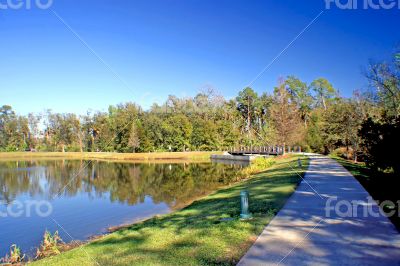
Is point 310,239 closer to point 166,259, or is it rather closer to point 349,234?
point 349,234

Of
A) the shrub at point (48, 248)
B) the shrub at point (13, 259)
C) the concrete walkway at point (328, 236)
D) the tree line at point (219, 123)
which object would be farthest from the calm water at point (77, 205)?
the tree line at point (219, 123)

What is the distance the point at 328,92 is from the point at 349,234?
298 feet

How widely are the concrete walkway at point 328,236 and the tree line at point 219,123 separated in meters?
22.1

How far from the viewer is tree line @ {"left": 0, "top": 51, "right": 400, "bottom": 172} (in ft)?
109

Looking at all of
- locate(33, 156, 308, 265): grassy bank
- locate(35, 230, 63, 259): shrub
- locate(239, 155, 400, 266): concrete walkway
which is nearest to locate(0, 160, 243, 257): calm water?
locate(35, 230, 63, 259): shrub

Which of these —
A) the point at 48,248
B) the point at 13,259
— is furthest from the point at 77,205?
the point at 13,259

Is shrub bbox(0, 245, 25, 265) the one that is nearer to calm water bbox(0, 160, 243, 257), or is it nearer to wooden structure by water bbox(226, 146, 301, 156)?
calm water bbox(0, 160, 243, 257)

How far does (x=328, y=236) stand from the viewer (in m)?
7.11

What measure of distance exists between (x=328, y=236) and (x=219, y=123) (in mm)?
66683

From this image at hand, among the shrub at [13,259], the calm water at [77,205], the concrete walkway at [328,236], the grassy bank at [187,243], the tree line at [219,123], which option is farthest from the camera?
the tree line at [219,123]

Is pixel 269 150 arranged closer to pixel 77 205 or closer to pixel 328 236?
pixel 77 205

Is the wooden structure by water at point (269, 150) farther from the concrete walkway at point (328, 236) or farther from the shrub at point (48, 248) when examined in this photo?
the shrub at point (48, 248)

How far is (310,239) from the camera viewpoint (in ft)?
22.9

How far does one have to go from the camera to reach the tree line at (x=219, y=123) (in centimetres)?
3328
